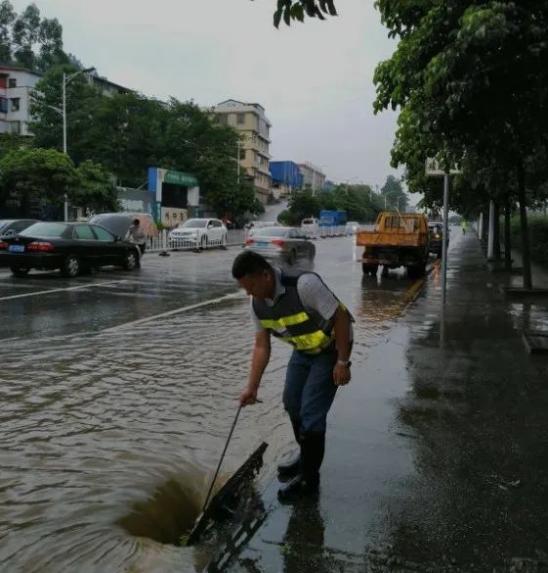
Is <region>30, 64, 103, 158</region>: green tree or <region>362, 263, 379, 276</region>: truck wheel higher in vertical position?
<region>30, 64, 103, 158</region>: green tree

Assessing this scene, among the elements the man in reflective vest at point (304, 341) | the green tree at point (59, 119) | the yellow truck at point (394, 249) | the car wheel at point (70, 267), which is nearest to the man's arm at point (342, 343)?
the man in reflective vest at point (304, 341)

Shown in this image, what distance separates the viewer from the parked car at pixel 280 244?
82.9 feet

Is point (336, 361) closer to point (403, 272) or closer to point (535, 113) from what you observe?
point (535, 113)

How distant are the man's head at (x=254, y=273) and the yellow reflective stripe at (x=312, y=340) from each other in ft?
1.19

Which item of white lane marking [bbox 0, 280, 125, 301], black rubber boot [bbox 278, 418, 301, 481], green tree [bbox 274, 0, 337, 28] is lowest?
black rubber boot [bbox 278, 418, 301, 481]

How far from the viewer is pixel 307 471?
4043 millimetres

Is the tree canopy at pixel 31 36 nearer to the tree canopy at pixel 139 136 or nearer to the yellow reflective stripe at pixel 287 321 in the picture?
the tree canopy at pixel 139 136

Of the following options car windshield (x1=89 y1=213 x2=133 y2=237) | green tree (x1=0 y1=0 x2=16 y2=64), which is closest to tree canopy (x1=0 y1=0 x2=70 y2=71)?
green tree (x1=0 y1=0 x2=16 y2=64)

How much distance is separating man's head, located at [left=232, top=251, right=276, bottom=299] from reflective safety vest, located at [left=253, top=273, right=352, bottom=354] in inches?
3.7

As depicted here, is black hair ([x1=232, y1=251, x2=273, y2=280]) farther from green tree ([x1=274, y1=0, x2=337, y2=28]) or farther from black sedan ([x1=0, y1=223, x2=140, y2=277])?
black sedan ([x1=0, y1=223, x2=140, y2=277])

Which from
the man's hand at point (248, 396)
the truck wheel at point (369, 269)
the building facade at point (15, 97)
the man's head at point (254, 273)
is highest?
the building facade at point (15, 97)

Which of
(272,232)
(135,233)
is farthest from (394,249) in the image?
(135,233)

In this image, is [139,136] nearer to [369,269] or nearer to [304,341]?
[369,269]

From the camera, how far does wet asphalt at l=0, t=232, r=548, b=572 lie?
3365 mm
